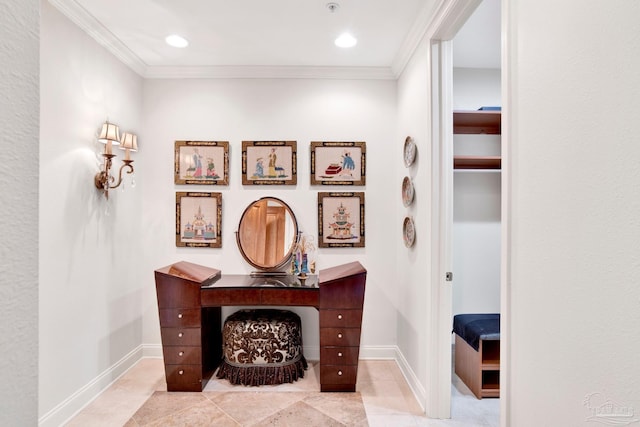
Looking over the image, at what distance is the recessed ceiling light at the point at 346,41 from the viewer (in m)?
2.78

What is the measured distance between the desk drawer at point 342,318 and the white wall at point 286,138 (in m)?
0.71

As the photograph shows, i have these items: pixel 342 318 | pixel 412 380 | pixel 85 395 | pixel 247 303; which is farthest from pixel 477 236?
pixel 85 395

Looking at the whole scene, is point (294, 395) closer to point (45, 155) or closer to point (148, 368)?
point (148, 368)

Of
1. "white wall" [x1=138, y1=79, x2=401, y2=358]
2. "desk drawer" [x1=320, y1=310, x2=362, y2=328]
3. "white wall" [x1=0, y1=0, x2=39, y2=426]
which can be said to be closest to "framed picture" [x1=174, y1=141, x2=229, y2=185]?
"white wall" [x1=138, y1=79, x2=401, y2=358]

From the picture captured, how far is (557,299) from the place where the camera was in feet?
3.66

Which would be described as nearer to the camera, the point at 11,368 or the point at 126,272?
the point at 11,368

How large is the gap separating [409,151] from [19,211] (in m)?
2.66

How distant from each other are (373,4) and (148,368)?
11.2ft

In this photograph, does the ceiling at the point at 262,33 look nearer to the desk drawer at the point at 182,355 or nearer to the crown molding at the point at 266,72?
the crown molding at the point at 266,72

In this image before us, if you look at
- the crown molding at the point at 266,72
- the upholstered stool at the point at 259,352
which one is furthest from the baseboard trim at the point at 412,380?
the crown molding at the point at 266,72

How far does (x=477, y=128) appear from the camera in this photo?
11.0 feet

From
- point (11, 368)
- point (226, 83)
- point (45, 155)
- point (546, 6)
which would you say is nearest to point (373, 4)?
point (546, 6)

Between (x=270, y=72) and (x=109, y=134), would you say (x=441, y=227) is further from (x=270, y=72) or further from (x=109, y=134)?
(x=109, y=134)

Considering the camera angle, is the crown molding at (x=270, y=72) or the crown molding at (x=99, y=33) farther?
the crown molding at (x=270, y=72)
